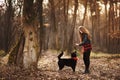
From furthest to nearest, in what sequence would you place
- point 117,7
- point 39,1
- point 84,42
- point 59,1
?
1. point 117,7
2. point 59,1
3. point 39,1
4. point 84,42

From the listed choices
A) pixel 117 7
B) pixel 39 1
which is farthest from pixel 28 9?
pixel 117 7

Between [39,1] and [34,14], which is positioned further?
[39,1]

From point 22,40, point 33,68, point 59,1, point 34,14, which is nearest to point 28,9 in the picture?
point 34,14

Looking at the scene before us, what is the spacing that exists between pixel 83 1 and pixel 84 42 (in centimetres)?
2393

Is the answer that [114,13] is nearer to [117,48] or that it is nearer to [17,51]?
[117,48]

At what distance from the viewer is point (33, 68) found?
13406 millimetres

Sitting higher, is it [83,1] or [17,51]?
[83,1]

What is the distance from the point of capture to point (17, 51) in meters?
15.3

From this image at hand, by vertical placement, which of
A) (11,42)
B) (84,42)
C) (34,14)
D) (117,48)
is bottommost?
(117,48)

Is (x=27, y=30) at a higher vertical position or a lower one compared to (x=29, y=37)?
higher

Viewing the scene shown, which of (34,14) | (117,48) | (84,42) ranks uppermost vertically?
(34,14)

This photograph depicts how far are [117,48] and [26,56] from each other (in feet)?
120

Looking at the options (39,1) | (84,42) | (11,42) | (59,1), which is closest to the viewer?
(84,42)

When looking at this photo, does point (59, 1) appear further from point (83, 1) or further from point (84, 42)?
point (84, 42)
